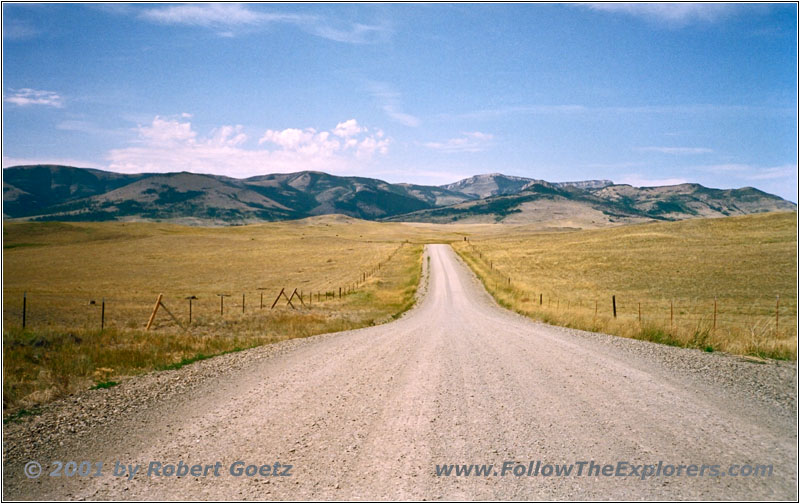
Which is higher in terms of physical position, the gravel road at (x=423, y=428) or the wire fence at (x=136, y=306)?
the gravel road at (x=423, y=428)

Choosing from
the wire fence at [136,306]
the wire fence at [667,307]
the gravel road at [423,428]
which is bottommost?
the wire fence at [136,306]

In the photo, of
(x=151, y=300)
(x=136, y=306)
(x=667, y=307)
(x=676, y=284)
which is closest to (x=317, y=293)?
(x=151, y=300)

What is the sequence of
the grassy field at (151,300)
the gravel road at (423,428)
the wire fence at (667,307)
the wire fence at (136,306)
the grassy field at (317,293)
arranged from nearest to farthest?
the gravel road at (423,428) → the grassy field at (151,300) → the grassy field at (317,293) → the wire fence at (136,306) → the wire fence at (667,307)

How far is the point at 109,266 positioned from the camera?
69000 mm

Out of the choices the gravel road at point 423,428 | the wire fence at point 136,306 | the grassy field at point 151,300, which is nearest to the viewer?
the gravel road at point 423,428

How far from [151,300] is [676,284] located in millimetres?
47760

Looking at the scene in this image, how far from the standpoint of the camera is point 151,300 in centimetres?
3806

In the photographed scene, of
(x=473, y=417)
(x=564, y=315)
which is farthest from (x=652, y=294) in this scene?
(x=473, y=417)

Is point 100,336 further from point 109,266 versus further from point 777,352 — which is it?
point 109,266

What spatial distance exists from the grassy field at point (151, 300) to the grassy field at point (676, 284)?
11.8 meters

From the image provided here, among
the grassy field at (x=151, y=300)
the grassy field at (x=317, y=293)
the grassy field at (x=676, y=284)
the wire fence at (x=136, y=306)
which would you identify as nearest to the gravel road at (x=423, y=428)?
the grassy field at (x=317, y=293)

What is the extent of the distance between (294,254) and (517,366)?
83.7 meters

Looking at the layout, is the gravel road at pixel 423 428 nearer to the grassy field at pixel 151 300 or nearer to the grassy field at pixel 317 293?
the grassy field at pixel 317 293

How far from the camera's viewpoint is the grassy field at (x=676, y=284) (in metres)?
17.5
